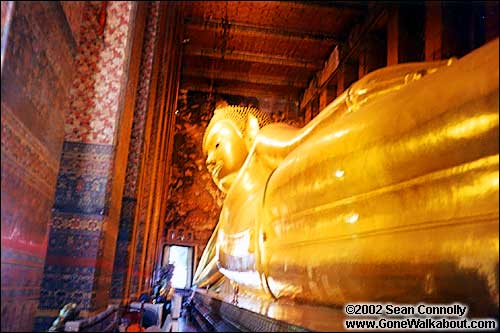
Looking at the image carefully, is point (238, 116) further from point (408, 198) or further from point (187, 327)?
point (408, 198)

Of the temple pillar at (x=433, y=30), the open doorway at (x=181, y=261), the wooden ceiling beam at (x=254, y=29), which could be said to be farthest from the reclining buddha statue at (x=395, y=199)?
the open doorway at (x=181, y=261)

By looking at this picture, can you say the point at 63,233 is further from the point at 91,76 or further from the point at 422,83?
the point at 422,83

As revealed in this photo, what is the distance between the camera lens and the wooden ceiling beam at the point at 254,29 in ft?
22.9

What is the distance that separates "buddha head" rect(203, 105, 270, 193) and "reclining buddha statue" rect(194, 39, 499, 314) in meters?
1.53

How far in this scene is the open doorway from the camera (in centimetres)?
821

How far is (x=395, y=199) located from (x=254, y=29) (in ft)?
19.6

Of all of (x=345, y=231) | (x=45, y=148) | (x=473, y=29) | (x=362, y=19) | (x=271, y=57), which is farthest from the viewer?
(x=271, y=57)

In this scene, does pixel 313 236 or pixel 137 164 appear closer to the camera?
pixel 313 236

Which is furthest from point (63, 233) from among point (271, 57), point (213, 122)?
point (271, 57)

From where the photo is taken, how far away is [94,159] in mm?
2234

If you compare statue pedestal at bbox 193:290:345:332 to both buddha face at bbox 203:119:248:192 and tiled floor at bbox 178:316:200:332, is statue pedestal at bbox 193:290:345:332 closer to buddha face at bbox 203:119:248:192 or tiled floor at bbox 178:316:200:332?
tiled floor at bbox 178:316:200:332

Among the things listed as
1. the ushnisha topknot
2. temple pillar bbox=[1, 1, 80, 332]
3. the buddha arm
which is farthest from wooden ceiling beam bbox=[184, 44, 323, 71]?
temple pillar bbox=[1, 1, 80, 332]

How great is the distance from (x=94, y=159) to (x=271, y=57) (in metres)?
6.03

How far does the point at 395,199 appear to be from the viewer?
59.6 inches
